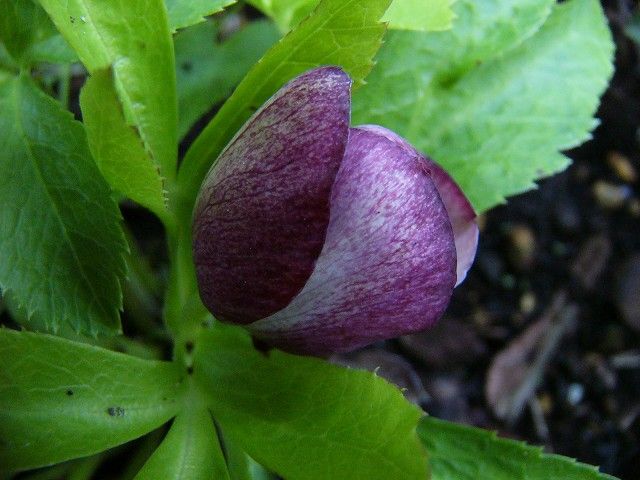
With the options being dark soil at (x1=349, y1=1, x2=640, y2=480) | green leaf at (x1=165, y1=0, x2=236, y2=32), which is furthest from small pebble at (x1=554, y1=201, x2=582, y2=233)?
green leaf at (x1=165, y1=0, x2=236, y2=32)

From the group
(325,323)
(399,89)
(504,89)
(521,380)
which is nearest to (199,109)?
(399,89)

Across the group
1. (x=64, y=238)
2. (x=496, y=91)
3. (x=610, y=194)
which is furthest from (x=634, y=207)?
(x=64, y=238)

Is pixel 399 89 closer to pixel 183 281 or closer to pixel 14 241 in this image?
pixel 183 281

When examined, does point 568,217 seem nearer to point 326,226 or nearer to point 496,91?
point 496,91

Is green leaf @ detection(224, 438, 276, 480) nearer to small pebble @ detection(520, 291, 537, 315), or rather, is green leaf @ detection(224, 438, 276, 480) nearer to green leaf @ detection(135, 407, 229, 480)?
green leaf @ detection(135, 407, 229, 480)

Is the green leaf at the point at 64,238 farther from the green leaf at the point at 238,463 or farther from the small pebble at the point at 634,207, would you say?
the small pebble at the point at 634,207

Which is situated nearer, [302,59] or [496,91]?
[302,59]
